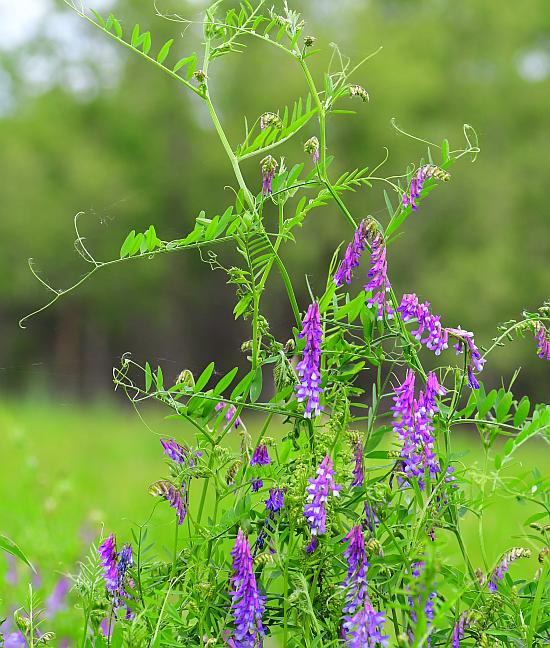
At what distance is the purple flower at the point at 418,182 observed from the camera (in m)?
1.56

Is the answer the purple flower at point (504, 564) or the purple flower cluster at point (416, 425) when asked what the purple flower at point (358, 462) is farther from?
the purple flower at point (504, 564)

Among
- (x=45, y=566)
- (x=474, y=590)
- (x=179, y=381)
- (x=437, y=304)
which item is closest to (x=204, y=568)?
(x=179, y=381)

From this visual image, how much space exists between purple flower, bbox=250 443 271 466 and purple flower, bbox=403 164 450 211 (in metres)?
0.47

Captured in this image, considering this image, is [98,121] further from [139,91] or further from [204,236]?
[204,236]

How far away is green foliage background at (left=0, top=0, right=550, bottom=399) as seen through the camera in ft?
56.2

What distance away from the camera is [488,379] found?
19078 mm

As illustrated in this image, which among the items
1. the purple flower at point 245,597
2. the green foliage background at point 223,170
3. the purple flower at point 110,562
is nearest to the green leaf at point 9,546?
the purple flower at point 110,562

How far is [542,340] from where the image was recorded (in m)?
1.63

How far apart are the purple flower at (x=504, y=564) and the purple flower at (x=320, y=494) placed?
337 millimetres

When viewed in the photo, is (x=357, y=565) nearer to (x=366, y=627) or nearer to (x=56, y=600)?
(x=366, y=627)

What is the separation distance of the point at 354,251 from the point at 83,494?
13.8ft

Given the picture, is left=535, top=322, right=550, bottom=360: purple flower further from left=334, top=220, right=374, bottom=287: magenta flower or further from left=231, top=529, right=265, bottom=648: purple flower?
left=231, top=529, right=265, bottom=648: purple flower

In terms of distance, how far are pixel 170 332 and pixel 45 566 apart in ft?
51.1

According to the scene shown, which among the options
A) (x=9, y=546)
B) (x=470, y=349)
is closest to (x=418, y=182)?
(x=470, y=349)
